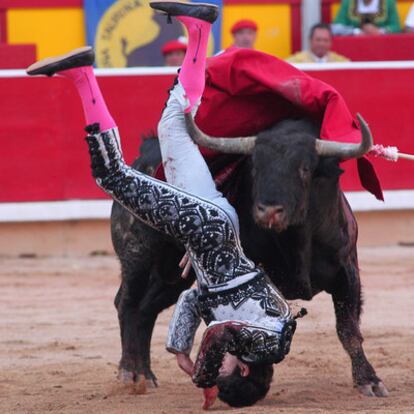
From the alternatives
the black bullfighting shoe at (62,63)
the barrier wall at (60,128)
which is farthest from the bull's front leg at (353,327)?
the barrier wall at (60,128)

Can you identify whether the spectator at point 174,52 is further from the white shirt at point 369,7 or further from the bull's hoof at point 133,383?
the bull's hoof at point 133,383

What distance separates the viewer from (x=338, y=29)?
9398 mm

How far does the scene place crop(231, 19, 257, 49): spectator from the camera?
9.04m

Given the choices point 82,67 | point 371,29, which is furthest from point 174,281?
point 371,29

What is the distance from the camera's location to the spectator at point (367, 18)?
9406mm

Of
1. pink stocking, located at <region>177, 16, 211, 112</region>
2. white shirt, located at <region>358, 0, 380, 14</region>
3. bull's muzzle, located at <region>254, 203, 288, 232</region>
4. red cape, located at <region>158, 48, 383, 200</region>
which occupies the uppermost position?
pink stocking, located at <region>177, 16, 211, 112</region>

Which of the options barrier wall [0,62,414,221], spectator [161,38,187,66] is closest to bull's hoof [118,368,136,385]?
barrier wall [0,62,414,221]

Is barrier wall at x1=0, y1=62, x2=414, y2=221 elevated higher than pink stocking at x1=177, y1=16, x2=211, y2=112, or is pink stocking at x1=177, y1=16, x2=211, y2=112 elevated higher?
pink stocking at x1=177, y1=16, x2=211, y2=112

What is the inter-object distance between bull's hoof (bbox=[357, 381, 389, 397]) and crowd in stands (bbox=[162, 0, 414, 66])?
4.44 metres

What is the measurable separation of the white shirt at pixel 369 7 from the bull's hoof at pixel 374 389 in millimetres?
5167

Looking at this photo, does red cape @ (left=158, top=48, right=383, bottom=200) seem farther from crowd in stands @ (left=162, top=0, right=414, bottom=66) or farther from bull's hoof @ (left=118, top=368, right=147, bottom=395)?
crowd in stands @ (left=162, top=0, right=414, bottom=66)

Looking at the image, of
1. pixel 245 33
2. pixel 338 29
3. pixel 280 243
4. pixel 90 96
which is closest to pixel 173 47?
pixel 245 33

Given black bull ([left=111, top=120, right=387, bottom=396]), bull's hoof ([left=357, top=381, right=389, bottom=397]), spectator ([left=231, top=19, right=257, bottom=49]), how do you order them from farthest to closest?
spectator ([left=231, top=19, right=257, bottom=49]) < bull's hoof ([left=357, top=381, right=389, bottom=397]) < black bull ([left=111, top=120, right=387, bottom=396])

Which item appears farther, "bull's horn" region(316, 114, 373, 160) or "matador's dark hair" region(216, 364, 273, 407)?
"matador's dark hair" region(216, 364, 273, 407)
